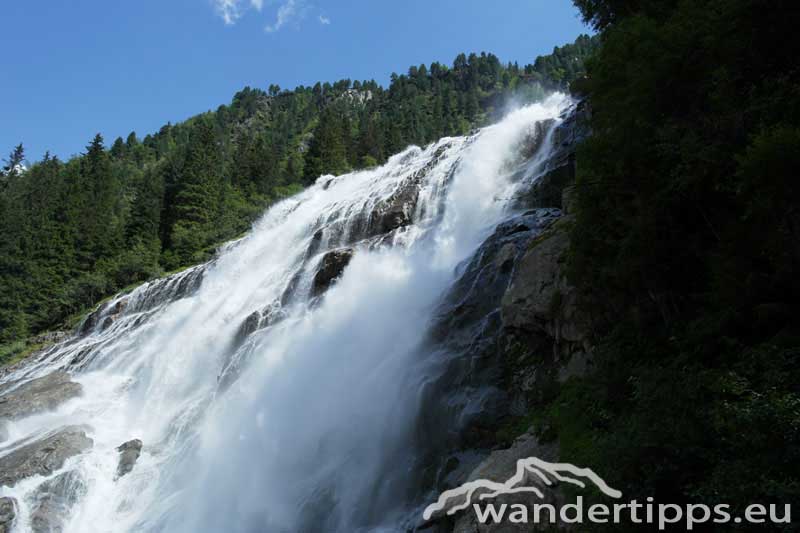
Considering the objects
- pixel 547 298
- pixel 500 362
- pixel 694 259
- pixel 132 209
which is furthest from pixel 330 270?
pixel 132 209

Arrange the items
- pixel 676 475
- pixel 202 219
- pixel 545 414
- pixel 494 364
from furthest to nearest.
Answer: pixel 202 219 < pixel 494 364 < pixel 545 414 < pixel 676 475

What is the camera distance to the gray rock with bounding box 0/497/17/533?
1530cm

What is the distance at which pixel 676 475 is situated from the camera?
17.1 ft

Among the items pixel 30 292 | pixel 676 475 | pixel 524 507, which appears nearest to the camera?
pixel 676 475

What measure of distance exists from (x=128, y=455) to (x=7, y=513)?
346 centimetres

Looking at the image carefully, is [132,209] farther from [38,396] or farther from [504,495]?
[504,495]

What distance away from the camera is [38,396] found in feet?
77.8

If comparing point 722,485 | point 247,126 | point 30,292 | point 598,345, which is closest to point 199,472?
point 598,345

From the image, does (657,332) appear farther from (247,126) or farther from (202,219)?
(247,126)

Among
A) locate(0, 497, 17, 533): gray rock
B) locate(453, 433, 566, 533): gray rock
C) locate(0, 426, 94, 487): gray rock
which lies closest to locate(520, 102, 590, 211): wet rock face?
locate(453, 433, 566, 533): gray rock

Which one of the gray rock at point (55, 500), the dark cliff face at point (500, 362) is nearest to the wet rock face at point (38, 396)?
the gray rock at point (55, 500)

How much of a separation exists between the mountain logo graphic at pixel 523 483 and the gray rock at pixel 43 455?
15.0 m

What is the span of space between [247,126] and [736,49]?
14768cm

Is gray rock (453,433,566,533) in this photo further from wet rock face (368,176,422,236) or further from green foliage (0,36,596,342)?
green foliage (0,36,596,342)
